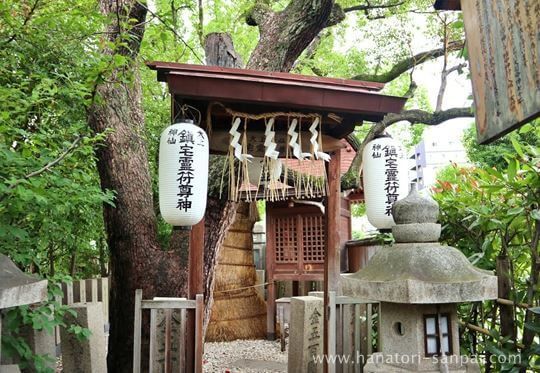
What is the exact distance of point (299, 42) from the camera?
6.81 meters

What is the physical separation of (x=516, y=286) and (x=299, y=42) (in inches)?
184

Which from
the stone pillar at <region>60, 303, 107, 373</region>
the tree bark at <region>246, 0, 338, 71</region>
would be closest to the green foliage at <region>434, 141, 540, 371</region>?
the tree bark at <region>246, 0, 338, 71</region>

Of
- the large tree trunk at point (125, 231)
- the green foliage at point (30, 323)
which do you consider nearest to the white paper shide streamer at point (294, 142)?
the large tree trunk at point (125, 231)

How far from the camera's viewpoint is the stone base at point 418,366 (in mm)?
3119

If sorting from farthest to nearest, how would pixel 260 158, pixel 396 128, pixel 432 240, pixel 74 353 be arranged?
pixel 396 128
pixel 74 353
pixel 260 158
pixel 432 240

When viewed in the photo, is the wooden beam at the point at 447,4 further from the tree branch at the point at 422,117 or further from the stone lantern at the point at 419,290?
the tree branch at the point at 422,117

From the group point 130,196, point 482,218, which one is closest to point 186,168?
point 130,196

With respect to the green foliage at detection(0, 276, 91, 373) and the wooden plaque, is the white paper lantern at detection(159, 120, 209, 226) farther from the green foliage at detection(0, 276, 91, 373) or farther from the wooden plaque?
the wooden plaque

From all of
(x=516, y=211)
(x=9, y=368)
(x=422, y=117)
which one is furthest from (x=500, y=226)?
(x=422, y=117)

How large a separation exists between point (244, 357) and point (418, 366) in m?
7.06

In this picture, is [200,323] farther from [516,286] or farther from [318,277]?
[318,277]

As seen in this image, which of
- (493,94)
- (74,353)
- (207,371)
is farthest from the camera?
(207,371)

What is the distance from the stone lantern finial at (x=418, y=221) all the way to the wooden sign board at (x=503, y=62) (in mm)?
1030

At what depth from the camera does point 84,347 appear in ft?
18.9
